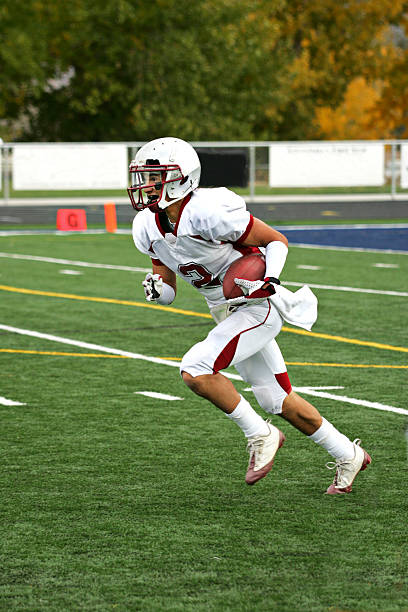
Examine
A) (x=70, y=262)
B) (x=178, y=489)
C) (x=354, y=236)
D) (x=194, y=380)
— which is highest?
(x=194, y=380)

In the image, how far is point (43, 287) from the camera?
49.3ft

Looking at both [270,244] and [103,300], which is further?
[103,300]

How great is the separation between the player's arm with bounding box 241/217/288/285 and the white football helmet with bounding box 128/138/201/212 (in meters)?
0.38

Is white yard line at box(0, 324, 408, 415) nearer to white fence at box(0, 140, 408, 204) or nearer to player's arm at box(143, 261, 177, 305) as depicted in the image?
player's arm at box(143, 261, 177, 305)

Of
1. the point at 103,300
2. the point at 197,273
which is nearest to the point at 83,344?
the point at 103,300

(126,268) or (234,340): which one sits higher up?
(234,340)

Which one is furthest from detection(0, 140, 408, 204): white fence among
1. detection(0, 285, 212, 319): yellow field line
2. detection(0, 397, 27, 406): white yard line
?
detection(0, 397, 27, 406): white yard line

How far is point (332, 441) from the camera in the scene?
18.9 ft

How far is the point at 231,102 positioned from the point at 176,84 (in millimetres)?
4473

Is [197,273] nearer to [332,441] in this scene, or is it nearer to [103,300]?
[332,441]

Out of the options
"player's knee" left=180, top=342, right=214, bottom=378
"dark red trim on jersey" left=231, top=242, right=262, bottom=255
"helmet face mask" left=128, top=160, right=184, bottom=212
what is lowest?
"player's knee" left=180, top=342, right=214, bottom=378

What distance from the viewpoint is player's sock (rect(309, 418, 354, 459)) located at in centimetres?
575

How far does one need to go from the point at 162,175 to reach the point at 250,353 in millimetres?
963

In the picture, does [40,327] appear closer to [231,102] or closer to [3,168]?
[3,168]
